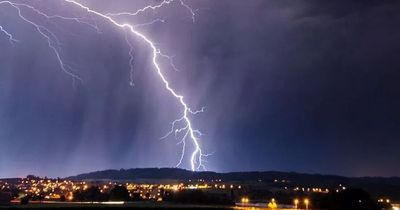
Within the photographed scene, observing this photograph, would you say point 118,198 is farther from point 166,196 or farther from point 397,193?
point 397,193

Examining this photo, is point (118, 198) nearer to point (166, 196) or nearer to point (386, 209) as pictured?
point (166, 196)

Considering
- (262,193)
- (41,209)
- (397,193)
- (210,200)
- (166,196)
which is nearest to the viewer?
(41,209)

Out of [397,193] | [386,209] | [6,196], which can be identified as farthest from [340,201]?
[397,193]

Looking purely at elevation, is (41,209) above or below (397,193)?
below

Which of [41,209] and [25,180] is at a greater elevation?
[25,180]

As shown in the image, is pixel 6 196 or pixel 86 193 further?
pixel 86 193

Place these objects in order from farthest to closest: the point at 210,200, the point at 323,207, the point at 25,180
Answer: the point at 25,180 → the point at 210,200 → the point at 323,207

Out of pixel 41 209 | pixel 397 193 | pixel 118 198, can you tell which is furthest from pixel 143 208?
pixel 397 193

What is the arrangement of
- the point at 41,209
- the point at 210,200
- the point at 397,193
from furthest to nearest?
the point at 397,193
the point at 210,200
the point at 41,209

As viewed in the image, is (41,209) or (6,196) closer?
(41,209)
